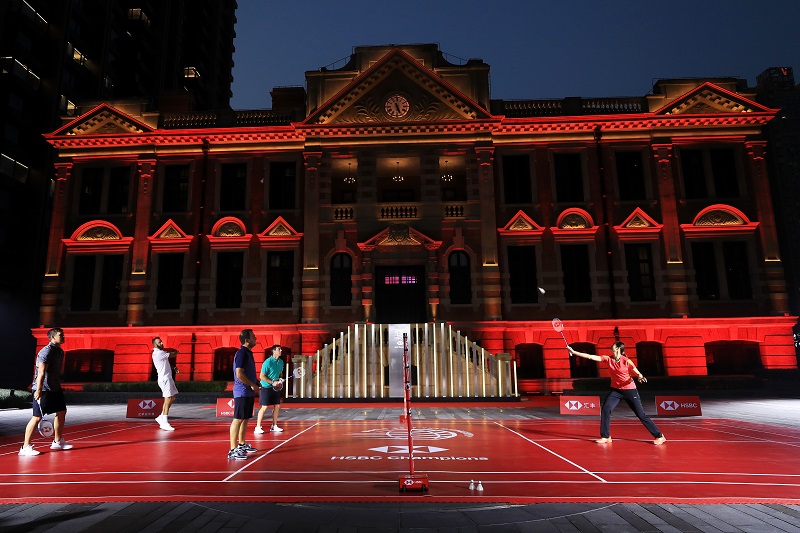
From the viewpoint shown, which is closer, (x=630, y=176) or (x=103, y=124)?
(x=630, y=176)

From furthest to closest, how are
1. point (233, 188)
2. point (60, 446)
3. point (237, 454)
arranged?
point (233, 188), point (60, 446), point (237, 454)

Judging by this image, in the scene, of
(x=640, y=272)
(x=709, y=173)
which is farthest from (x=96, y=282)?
(x=709, y=173)

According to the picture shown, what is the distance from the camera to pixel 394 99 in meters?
26.5

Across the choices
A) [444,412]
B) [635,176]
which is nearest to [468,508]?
[444,412]

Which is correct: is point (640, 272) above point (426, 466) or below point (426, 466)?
above

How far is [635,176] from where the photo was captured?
26.4 metres

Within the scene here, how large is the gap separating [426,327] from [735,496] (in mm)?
13941

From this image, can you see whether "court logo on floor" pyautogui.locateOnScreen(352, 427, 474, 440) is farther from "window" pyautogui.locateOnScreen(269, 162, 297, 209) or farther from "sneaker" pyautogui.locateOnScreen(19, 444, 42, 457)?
"window" pyautogui.locateOnScreen(269, 162, 297, 209)

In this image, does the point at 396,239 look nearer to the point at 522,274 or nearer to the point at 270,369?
the point at 522,274

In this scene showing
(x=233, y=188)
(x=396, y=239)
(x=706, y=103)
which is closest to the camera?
→ (x=396, y=239)

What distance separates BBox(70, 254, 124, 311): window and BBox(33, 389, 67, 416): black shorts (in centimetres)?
1834

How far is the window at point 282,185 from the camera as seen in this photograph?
88.3 ft

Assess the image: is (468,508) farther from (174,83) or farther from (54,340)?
(174,83)

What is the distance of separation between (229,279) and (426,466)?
2076cm
